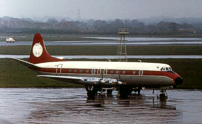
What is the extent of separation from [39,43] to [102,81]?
12.0 metres

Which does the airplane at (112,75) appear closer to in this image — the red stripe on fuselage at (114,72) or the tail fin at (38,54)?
the red stripe on fuselage at (114,72)

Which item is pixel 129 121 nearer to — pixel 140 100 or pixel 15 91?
pixel 140 100

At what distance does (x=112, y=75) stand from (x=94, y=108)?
11.0 metres

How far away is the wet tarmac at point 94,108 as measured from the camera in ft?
97.7

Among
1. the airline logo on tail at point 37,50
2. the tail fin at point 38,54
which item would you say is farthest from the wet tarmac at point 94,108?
the airline logo on tail at point 37,50

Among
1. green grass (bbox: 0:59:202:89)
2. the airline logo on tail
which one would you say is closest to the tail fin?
the airline logo on tail

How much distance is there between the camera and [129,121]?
2897 centimetres

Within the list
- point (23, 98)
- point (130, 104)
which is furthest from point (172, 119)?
point (23, 98)

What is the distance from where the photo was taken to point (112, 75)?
4594cm

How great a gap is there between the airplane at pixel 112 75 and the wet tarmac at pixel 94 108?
4.89ft

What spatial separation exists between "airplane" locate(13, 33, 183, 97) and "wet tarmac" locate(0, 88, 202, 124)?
149 centimetres

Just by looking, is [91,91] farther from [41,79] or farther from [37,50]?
[41,79]

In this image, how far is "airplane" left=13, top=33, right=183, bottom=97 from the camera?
44.3m

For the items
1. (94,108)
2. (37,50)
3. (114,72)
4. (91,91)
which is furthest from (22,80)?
(94,108)
